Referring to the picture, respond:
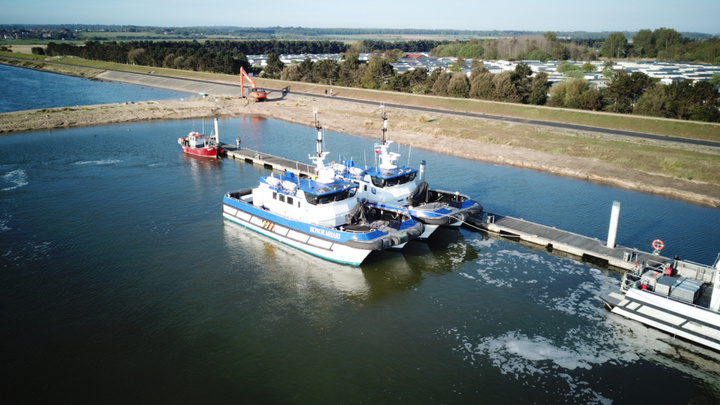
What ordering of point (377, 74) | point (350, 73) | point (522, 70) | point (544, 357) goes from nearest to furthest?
1. point (544, 357)
2. point (522, 70)
3. point (377, 74)
4. point (350, 73)

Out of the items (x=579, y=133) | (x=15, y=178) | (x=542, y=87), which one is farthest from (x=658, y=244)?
(x=542, y=87)

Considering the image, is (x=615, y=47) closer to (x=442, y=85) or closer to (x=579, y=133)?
(x=442, y=85)

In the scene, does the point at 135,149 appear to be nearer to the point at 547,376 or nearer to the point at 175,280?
the point at 175,280

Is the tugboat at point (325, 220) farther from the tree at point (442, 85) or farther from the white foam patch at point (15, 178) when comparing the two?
the tree at point (442, 85)

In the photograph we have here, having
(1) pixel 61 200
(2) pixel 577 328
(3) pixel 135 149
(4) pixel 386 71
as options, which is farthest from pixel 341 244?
(4) pixel 386 71

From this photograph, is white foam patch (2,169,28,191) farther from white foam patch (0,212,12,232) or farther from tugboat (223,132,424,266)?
tugboat (223,132,424,266)

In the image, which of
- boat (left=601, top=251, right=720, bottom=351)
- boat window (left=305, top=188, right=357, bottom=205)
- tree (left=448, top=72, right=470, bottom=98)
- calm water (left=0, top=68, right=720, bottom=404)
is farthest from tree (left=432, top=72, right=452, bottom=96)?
boat (left=601, top=251, right=720, bottom=351)
